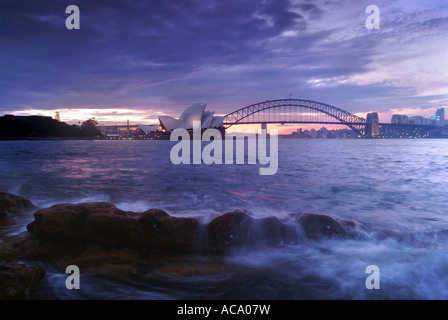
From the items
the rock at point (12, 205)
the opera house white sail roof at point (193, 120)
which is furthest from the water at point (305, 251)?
the opera house white sail roof at point (193, 120)

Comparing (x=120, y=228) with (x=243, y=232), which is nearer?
(x=120, y=228)

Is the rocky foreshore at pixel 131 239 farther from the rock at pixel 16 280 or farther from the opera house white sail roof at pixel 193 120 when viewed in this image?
the opera house white sail roof at pixel 193 120

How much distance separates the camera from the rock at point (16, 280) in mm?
2070

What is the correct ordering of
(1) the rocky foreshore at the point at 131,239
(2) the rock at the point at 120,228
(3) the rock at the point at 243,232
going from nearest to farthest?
1. (1) the rocky foreshore at the point at 131,239
2. (2) the rock at the point at 120,228
3. (3) the rock at the point at 243,232

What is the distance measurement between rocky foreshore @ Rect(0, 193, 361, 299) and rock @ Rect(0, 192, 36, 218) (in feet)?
4.02

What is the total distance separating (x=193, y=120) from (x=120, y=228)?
52646 millimetres

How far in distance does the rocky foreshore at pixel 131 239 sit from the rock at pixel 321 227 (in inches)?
0.6

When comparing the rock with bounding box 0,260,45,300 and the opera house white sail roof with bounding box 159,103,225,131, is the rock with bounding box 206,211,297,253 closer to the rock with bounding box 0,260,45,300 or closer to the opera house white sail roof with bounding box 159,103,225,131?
the rock with bounding box 0,260,45,300

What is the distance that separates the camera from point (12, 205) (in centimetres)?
434

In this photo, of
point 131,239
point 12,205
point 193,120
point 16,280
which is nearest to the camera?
point 16,280

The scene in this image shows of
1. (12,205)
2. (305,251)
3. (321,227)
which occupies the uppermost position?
(12,205)

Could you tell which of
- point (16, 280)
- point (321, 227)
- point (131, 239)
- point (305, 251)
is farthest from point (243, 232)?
point (16, 280)

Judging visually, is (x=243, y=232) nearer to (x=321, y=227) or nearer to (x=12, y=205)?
(x=321, y=227)
